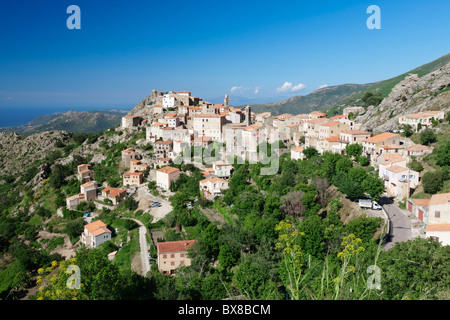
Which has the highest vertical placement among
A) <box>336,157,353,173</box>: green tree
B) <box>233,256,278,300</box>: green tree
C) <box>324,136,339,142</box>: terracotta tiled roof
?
<box>324,136,339,142</box>: terracotta tiled roof

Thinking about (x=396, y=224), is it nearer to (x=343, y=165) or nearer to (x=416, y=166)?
(x=416, y=166)

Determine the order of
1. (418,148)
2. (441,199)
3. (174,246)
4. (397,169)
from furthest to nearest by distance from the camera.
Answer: (418,148)
(397,169)
(174,246)
(441,199)

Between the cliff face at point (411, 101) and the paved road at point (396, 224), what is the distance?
59.8 feet

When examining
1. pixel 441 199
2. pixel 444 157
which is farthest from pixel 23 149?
pixel 441 199

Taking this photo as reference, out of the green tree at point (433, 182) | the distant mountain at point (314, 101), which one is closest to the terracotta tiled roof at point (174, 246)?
the green tree at point (433, 182)

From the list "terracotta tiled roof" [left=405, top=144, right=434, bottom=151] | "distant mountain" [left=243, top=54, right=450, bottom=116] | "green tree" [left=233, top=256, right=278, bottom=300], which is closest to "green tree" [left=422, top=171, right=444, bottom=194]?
"terracotta tiled roof" [left=405, top=144, right=434, bottom=151]

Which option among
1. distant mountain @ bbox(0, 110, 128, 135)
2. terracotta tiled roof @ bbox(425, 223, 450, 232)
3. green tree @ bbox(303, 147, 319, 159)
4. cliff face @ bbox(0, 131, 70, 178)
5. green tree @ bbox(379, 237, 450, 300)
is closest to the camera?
green tree @ bbox(379, 237, 450, 300)

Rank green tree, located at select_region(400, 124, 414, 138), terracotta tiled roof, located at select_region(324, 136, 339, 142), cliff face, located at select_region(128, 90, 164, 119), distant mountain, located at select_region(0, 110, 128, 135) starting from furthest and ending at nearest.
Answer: distant mountain, located at select_region(0, 110, 128, 135) < cliff face, located at select_region(128, 90, 164, 119) < terracotta tiled roof, located at select_region(324, 136, 339, 142) < green tree, located at select_region(400, 124, 414, 138)

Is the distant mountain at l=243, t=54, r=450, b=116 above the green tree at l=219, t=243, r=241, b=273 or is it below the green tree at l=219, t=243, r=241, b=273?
above

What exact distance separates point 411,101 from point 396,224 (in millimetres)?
32360

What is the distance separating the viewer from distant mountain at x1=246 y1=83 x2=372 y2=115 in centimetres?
16538

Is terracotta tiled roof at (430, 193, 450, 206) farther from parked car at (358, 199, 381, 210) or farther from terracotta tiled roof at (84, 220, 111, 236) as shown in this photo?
terracotta tiled roof at (84, 220, 111, 236)

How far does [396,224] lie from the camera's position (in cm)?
2145

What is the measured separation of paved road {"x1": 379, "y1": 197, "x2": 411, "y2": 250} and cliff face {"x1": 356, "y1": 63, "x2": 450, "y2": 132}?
59.8 feet
